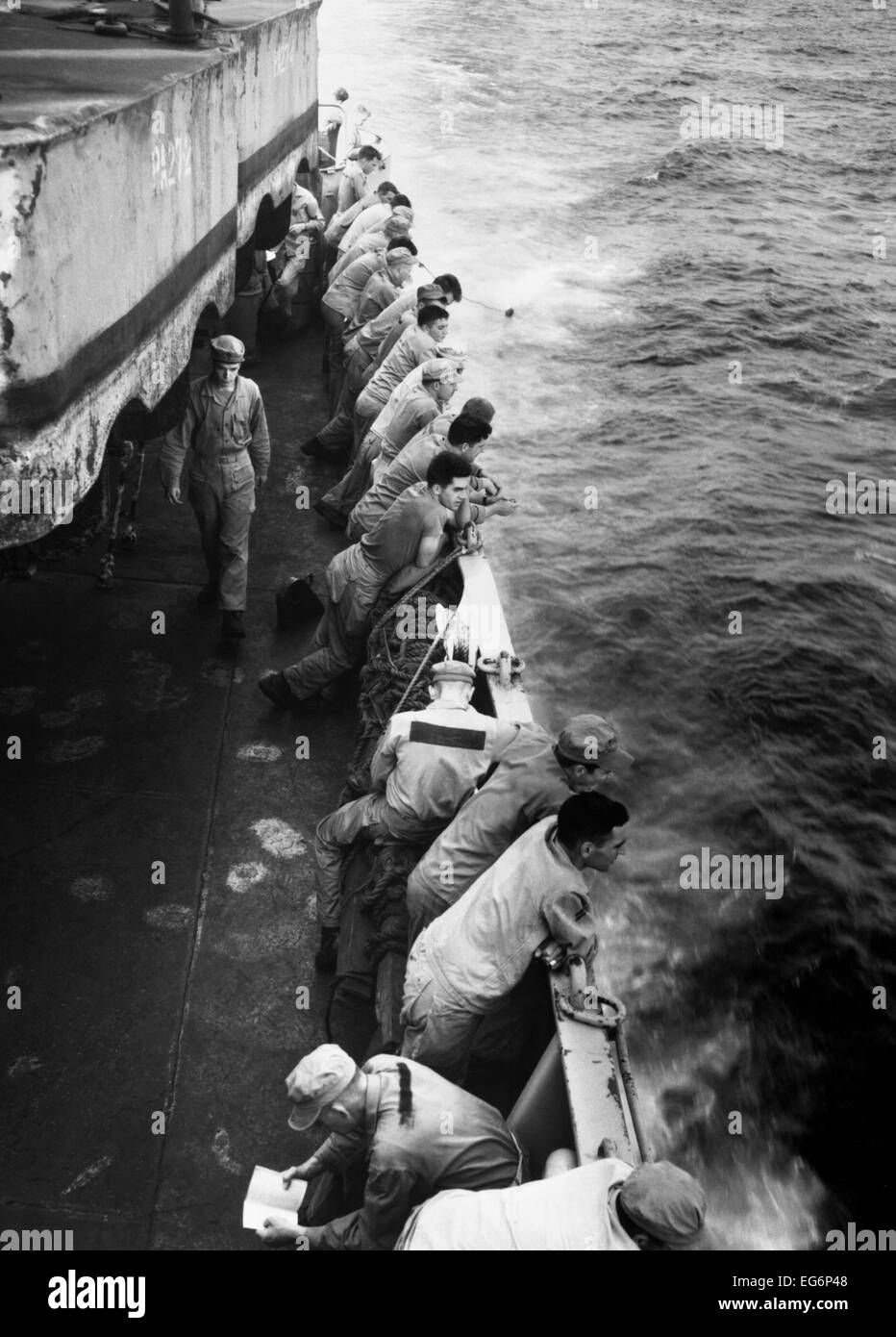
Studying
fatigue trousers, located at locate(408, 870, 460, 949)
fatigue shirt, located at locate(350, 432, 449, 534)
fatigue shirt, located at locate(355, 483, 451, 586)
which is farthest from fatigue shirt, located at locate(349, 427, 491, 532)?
fatigue trousers, located at locate(408, 870, 460, 949)

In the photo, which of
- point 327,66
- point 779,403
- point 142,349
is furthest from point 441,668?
point 327,66

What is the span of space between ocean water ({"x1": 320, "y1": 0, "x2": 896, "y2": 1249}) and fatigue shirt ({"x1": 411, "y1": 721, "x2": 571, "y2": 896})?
320 cm

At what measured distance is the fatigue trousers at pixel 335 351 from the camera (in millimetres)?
10938

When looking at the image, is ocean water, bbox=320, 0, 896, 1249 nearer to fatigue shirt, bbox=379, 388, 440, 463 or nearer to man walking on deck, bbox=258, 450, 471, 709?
man walking on deck, bbox=258, 450, 471, 709

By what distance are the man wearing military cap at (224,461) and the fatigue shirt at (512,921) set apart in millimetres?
3497

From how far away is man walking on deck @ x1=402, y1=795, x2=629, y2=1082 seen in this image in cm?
398

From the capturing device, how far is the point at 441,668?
204 inches

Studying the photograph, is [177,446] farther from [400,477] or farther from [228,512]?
[400,477]

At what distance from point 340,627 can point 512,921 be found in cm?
291

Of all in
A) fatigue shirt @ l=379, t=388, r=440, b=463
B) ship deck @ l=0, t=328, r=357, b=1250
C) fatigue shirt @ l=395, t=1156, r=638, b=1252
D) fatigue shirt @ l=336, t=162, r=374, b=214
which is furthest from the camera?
fatigue shirt @ l=336, t=162, r=374, b=214

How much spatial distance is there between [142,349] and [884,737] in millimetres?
7429

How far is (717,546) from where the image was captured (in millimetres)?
13062

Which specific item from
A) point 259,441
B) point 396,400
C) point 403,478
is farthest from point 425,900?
point 396,400
